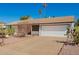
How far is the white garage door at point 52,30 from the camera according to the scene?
23.6 meters

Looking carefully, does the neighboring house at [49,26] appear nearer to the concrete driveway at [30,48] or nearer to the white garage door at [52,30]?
the white garage door at [52,30]

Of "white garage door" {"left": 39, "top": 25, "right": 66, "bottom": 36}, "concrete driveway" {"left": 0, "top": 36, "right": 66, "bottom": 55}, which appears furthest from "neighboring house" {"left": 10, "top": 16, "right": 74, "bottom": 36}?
"concrete driveway" {"left": 0, "top": 36, "right": 66, "bottom": 55}

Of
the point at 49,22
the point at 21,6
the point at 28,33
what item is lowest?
the point at 28,33

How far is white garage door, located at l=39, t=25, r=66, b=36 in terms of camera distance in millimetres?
23562

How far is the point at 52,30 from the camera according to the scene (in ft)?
79.1

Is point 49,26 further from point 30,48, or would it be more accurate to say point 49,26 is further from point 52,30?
point 30,48

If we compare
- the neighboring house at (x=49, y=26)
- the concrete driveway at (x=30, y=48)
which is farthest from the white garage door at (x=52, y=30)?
the concrete driveway at (x=30, y=48)

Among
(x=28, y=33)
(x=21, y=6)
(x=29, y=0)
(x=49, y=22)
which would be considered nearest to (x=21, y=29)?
(x=28, y=33)

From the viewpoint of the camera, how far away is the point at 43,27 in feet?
81.9

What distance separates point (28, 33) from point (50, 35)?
4.49 m

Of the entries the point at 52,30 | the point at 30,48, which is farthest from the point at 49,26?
the point at 30,48

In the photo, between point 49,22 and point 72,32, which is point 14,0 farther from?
point 49,22

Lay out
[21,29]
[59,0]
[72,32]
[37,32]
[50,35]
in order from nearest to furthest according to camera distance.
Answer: [59,0] → [72,32] → [50,35] → [37,32] → [21,29]

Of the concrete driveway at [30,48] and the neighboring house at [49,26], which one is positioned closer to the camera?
the concrete driveway at [30,48]
